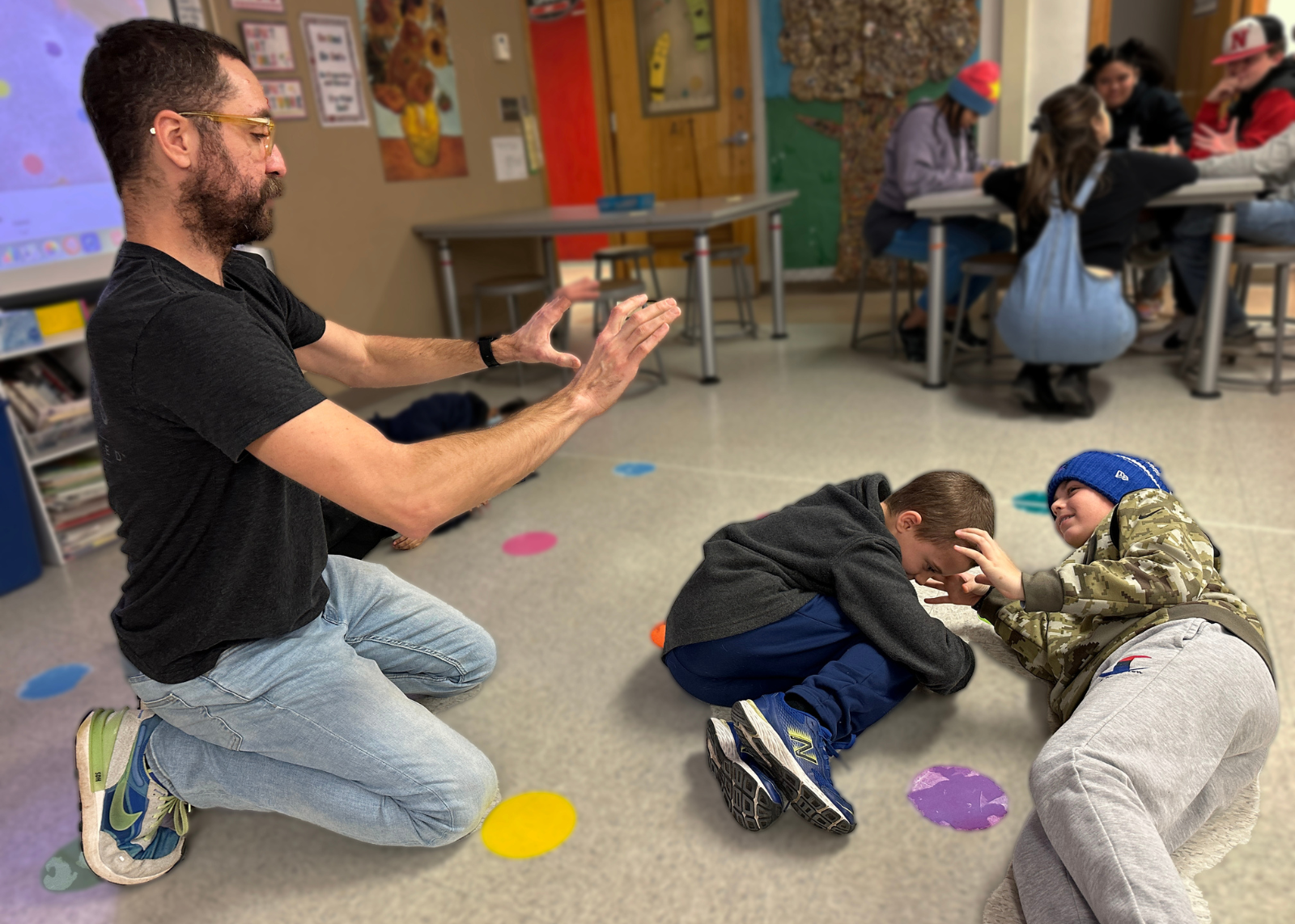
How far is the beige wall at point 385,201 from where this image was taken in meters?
3.75

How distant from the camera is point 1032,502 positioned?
8.14 ft

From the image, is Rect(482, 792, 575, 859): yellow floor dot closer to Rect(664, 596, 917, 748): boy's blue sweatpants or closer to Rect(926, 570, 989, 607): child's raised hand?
Rect(664, 596, 917, 748): boy's blue sweatpants

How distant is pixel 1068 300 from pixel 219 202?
2645 mm

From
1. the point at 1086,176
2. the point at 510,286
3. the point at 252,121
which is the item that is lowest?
the point at 510,286

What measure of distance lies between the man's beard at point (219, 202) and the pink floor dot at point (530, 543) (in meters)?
1.35

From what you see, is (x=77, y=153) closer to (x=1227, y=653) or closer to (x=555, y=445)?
(x=555, y=445)

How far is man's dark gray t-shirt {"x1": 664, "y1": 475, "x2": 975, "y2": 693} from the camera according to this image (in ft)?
4.83

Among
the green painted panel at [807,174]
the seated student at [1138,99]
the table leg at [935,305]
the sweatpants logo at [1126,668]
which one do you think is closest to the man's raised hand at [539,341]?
the sweatpants logo at [1126,668]

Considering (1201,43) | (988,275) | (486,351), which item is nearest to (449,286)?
(988,275)

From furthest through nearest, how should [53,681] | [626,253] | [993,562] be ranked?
[626,253] → [53,681] → [993,562]

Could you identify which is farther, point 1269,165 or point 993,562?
point 1269,165

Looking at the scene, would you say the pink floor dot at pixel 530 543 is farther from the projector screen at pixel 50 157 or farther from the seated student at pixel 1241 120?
the seated student at pixel 1241 120

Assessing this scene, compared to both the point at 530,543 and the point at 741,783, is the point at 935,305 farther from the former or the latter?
the point at 741,783

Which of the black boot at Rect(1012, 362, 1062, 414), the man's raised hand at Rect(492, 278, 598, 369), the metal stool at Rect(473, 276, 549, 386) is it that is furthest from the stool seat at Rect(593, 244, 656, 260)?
the man's raised hand at Rect(492, 278, 598, 369)
